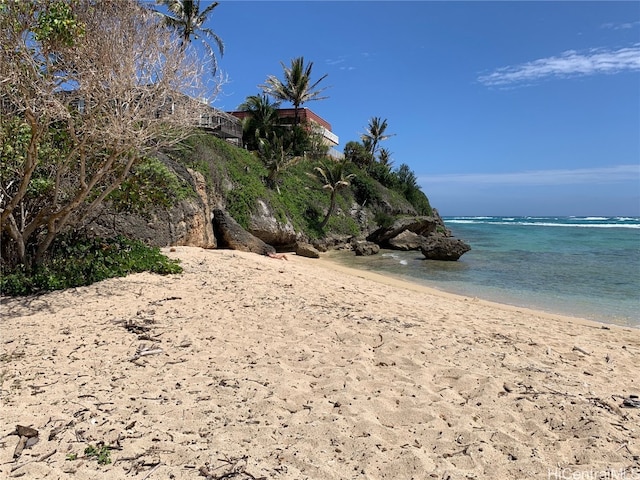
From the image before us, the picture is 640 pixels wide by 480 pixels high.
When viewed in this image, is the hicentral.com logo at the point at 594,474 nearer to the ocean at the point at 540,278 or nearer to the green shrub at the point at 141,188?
the ocean at the point at 540,278

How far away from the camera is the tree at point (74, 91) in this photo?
570cm

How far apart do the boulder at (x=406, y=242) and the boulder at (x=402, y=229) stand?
0.31 meters

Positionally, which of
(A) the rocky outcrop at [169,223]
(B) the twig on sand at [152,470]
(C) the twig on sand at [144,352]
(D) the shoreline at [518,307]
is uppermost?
(A) the rocky outcrop at [169,223]

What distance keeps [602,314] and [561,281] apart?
4.81 m

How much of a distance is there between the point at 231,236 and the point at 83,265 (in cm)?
720

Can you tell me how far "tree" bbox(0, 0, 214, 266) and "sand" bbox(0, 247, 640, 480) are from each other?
205 centimetres

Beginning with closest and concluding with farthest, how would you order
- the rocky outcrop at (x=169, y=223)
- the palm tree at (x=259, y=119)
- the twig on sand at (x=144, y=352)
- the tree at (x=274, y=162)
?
the twig on sand at (x=144, y=352), the rocky outcrop at (x=169, y=223), the tree at (x=274, y=162), the palm tree at (x=259, y=119)

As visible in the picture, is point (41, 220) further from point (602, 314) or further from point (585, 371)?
point (602, 314)

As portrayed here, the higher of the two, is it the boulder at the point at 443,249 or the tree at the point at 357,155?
the tree at the point at 357,155

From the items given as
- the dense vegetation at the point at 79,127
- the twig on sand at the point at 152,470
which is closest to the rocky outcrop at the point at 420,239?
the dense vegetation at the point at 79,127

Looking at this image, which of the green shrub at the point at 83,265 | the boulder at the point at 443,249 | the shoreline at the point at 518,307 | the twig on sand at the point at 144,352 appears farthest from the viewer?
the boulder at the point at 443,249

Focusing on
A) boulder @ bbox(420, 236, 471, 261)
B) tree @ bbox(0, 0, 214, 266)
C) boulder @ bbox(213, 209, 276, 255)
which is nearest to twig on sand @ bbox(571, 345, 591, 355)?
tree @ bbox(0, 0, 214, 266)

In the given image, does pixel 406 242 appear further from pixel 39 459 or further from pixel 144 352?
pixel 39 459

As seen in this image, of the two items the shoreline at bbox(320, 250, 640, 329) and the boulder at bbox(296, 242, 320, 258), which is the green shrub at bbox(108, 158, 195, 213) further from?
the boulder at bbox(296, 242, 320, 258)
